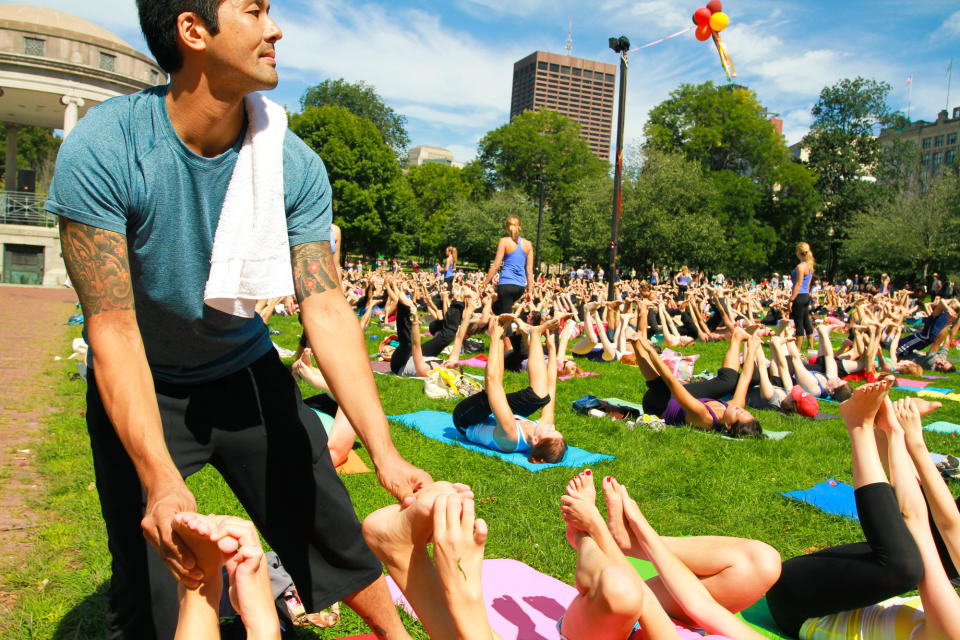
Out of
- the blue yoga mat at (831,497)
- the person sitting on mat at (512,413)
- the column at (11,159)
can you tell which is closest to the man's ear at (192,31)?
the person sitting on mat at (512,413)

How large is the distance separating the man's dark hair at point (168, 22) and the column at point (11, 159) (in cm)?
3117

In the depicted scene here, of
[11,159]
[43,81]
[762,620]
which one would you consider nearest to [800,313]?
[762,620]

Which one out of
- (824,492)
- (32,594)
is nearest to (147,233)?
(32,594)

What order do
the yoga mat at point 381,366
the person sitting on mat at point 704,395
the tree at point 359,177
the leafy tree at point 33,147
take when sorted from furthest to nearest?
1. the leafy tree at point 33,147
2. the tree at point 359,177
3. the yoga mat at point 381,366
4. the person sitting on mat at point 704,395

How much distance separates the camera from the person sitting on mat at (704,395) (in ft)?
20.5

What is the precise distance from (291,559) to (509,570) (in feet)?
5.53

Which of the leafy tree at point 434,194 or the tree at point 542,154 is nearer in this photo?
the tree at point 542,154

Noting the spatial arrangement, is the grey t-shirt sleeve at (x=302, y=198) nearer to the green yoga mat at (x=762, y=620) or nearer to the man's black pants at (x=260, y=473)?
the man's black pants at (x=260, y=473)

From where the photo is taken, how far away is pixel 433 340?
984cm

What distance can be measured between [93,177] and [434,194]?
207 feet

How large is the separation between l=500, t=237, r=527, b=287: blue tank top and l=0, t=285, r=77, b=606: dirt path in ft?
20.2

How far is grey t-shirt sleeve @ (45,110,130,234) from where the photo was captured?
1.62 m

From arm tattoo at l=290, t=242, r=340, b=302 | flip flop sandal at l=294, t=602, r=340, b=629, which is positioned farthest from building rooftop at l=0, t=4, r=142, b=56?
arm tattoo at l=290, t=242, r=340, b=302

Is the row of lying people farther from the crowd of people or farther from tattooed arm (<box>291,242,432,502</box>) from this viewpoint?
tattooed arm (<box>291,242,432,502</box>)
